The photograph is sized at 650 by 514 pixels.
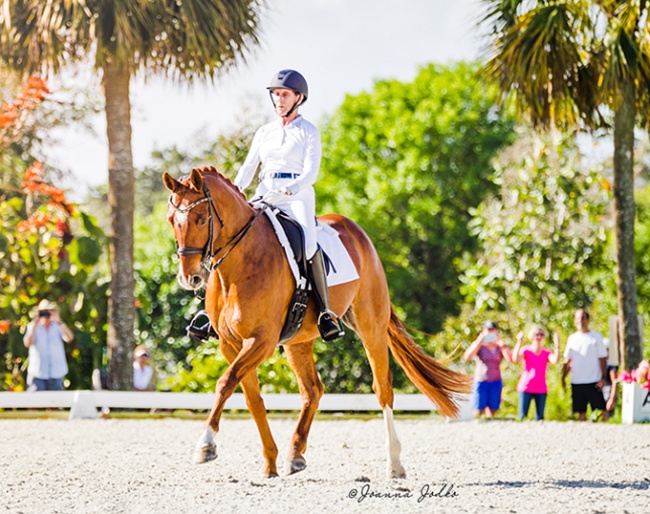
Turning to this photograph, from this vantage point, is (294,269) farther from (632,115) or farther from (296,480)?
(632,115)

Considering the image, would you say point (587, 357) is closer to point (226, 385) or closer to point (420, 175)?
point (226, 385)

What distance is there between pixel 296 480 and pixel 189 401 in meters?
6.54

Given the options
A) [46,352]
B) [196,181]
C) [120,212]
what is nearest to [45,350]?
[46,352]

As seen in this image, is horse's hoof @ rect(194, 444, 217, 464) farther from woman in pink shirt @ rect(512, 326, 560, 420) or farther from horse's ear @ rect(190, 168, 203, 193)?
woman in pink shirt @ rect(512, 326, 560, 420)

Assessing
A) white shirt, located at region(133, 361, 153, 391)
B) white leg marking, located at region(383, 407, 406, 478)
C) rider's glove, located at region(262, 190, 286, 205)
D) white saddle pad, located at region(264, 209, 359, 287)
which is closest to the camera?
rider's glove, located at region(262, 190, 286, 205)

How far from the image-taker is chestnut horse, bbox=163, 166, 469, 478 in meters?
6.70

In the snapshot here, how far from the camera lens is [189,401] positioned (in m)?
13.8

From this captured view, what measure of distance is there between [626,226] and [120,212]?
288 inches

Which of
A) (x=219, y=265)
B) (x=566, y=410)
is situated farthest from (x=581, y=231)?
(x=219, y=265)

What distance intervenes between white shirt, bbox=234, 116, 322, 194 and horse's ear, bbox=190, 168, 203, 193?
0.85 meters

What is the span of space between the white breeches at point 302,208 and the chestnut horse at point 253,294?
30cm

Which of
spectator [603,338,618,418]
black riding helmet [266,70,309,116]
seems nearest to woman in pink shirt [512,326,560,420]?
spectator [603,338,618,418]

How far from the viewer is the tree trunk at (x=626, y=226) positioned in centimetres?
1420

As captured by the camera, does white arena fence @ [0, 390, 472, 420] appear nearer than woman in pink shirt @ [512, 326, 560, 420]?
No
